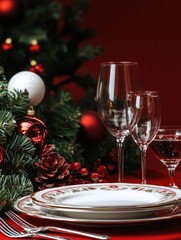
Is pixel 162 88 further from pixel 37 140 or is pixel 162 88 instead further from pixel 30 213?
pixel 30 213

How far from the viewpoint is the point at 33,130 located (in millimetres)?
1107

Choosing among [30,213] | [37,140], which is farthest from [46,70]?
[30,213]

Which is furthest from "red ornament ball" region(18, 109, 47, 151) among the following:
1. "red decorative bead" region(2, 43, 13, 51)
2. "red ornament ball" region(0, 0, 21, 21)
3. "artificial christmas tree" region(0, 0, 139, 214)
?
"red ornament ball" region(0, 0, 21, 21)

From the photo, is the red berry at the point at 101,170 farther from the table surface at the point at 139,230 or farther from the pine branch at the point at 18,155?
the table surface at the point at 139,230

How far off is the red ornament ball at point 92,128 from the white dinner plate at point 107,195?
40 cm

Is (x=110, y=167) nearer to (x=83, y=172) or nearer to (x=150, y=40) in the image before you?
(x=83, y=172)

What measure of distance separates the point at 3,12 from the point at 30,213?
1.17 m

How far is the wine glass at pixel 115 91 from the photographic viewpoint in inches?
40.1

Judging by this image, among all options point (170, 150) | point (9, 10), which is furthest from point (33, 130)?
point (9, 10)

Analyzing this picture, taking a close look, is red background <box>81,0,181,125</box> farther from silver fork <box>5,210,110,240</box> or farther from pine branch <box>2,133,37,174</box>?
silver fork <box>5,210,110,240</box>

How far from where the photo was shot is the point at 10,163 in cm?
99

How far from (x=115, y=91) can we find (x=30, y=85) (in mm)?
238

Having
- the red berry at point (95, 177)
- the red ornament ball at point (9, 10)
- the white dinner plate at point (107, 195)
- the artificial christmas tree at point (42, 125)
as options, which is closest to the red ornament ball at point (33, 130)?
the artificial christmas tree at point (42, 125)

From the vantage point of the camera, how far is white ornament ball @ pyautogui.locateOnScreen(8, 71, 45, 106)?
119 centimetres
